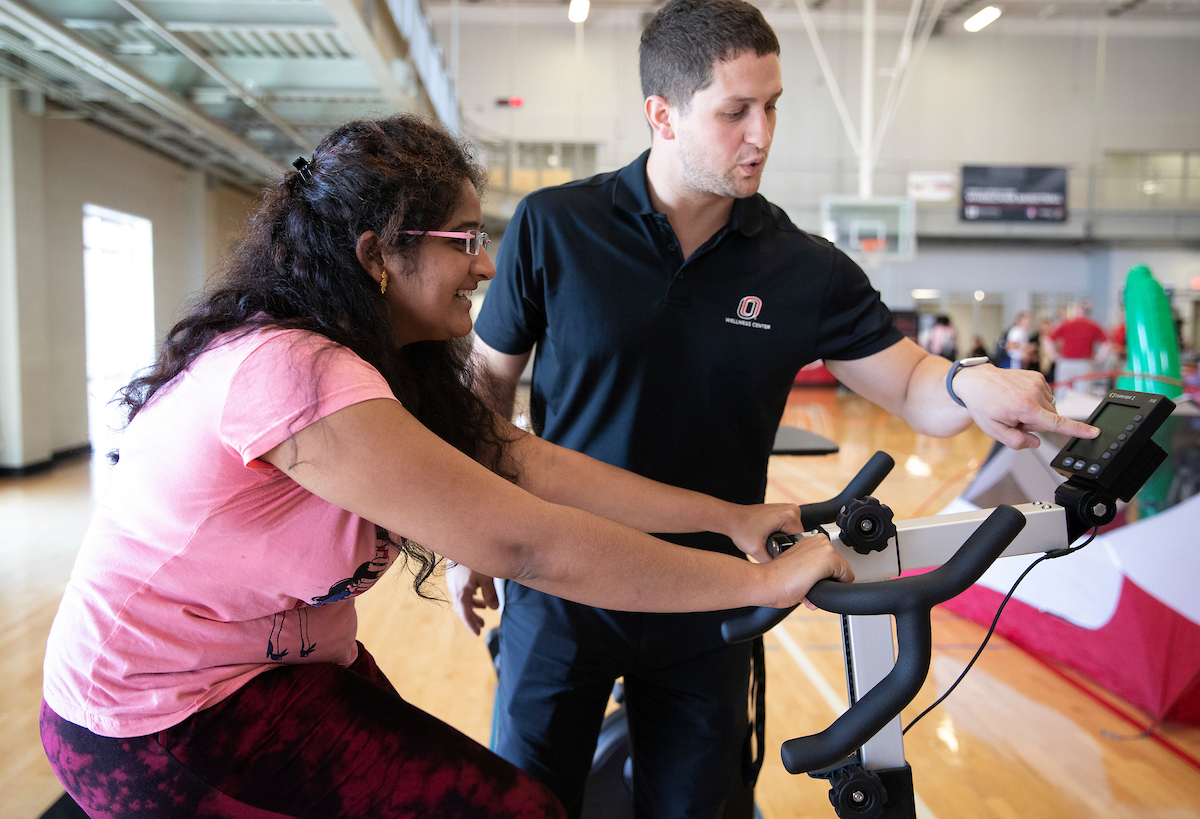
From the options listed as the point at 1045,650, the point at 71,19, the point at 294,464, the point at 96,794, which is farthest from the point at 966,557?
the point at 71,19

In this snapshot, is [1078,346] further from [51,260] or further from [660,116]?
[51,260]

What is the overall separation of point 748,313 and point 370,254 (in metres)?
0.67

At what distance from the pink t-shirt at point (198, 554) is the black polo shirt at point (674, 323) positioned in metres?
0.58

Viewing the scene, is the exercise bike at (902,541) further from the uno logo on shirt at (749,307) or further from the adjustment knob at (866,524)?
the uno logo on shirt at (749,307)

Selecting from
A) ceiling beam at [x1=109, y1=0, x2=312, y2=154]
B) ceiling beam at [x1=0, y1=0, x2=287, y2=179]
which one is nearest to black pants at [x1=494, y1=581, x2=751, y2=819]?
ceiling beam at [x1=0, y1=0, x2=287, y2=179]

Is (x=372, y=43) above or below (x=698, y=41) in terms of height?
above

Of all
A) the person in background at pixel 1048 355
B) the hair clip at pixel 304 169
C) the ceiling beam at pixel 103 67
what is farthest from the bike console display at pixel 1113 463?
the person in background at pixel 1048 355

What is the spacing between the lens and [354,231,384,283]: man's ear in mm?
957

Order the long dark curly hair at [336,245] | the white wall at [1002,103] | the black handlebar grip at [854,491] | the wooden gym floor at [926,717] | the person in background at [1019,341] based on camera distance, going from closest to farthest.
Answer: the long dark curly hair at [336,245] → the black handlebar grip at [854,491] → the wooden gym floor at [926,717] → the person in background at [1019,341] → the white wall at [1002,103]

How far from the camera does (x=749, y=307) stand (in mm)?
1382

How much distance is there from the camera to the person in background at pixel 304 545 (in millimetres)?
798

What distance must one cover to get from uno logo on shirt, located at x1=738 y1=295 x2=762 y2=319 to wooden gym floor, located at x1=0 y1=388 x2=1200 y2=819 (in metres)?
0.96

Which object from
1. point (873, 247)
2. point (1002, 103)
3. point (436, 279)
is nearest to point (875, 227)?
point (873, 247)

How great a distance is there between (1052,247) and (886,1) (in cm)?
602
